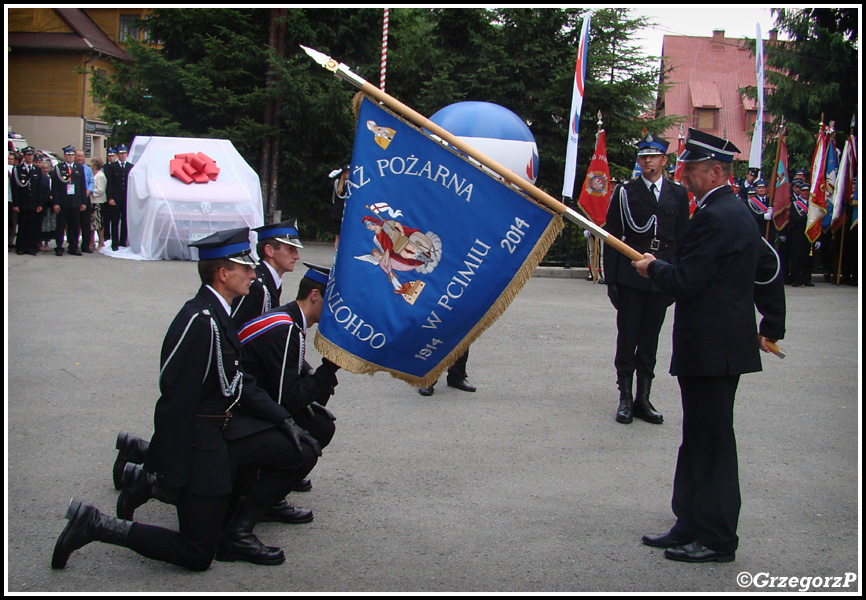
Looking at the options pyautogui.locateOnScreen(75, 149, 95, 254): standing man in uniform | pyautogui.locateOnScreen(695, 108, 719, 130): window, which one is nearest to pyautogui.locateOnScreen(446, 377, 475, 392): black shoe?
pyautogui.locateOnScreen(75, 149, 95, 254): standing man in uniform

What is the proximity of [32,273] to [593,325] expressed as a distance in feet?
29.2

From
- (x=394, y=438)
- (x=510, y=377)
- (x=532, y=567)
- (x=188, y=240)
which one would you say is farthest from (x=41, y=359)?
(x=188, y=240)

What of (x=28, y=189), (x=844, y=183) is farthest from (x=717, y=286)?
(x=28, y=189)

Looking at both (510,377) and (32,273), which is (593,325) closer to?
(510,377)

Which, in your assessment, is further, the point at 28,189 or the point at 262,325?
the point at 28,189

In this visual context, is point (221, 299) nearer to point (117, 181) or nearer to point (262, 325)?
point (262, 325)

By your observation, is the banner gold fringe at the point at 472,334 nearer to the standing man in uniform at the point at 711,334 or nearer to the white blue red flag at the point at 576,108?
the standing man in uniform at the point at 711,334

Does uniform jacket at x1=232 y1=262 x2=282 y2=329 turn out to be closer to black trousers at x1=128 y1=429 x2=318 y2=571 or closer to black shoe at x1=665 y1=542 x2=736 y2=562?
black trousers at x1=128 y1=429 x2=318 y2=571

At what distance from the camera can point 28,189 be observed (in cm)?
1560

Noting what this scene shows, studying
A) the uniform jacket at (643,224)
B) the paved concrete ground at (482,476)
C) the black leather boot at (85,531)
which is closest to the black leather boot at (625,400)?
the paved concrete ground at (482,476)

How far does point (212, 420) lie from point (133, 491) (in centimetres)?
84

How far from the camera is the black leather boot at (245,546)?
12.6ft

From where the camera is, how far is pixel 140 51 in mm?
21312

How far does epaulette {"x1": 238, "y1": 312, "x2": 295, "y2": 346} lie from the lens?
157 inches
